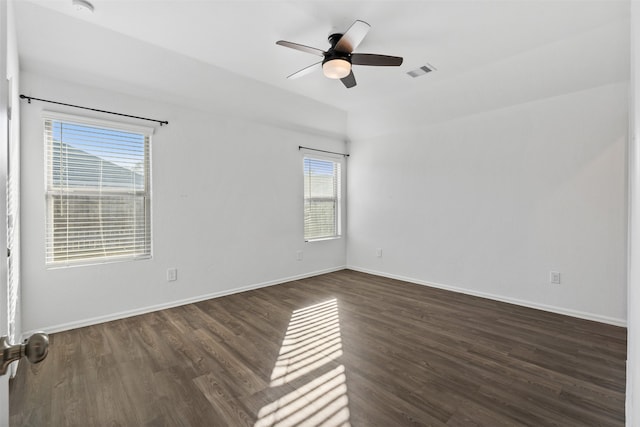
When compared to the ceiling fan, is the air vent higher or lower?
higher

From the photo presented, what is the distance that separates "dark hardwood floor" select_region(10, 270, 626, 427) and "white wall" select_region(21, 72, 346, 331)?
0.35 metres

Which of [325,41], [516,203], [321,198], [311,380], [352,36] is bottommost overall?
[311,380]

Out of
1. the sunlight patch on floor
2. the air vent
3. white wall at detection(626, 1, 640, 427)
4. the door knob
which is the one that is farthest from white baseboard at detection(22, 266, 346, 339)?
white wall at detection(626, 1, 640, 427)

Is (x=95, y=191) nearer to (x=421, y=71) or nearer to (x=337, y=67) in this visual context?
(x=337, y=67)

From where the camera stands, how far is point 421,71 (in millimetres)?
3346

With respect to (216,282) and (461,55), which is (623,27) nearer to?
(461,55)

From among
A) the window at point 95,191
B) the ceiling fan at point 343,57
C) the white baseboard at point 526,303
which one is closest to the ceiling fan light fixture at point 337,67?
the ceiling fan at point 343,57

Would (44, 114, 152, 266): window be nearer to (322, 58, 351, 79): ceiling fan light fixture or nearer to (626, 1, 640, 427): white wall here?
(322, 58, 351, 79): ceiling fan light fixture

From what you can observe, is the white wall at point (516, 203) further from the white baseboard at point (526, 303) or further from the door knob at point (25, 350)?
the door knob at point (25, 350)

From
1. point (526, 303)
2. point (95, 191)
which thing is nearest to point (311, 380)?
point (95, 191)

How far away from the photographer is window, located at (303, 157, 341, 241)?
5055 millimetres

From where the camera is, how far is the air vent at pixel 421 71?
3.25m

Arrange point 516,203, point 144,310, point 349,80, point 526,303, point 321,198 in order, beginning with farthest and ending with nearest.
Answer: point 321,198, point 516,203, point 526,303, point 144,310, point 349,80

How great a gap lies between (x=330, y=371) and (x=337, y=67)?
244cm
